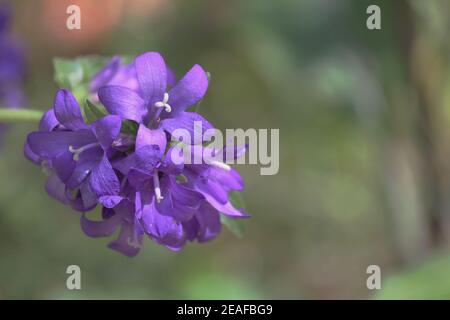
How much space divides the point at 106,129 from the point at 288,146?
102 inches

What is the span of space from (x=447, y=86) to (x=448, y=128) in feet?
0.71

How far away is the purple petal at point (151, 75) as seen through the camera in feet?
5.28

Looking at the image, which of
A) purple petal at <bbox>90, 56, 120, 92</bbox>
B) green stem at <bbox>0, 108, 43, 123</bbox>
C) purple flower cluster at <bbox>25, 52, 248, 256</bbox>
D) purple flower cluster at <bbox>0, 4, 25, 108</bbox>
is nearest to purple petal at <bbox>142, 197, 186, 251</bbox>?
purple flower cluster at <bbox>25, 52, 248, 256</bbox>

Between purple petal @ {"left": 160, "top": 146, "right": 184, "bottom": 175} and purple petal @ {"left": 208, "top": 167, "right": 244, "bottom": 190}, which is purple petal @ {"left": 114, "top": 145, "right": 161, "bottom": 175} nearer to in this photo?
purple petal @ {"left": 160, "top": 146, "right": 184, "bottom": 175}

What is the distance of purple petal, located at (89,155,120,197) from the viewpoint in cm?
150

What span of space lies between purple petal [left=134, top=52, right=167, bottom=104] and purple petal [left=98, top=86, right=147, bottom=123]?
0.19 feet

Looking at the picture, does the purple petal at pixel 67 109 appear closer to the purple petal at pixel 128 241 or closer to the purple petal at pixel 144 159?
the purple petal at pixel 144 159

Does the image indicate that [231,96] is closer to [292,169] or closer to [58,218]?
[292,169]

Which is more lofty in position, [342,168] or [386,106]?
[386,106]

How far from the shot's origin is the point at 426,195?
10.1 feet

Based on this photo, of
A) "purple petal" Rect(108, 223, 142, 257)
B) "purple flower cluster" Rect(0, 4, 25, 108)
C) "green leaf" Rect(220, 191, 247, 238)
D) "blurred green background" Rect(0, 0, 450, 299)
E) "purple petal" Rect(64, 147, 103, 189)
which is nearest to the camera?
"purple petal" Rect(64, 147, 103, 189)

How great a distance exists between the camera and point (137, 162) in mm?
1513
